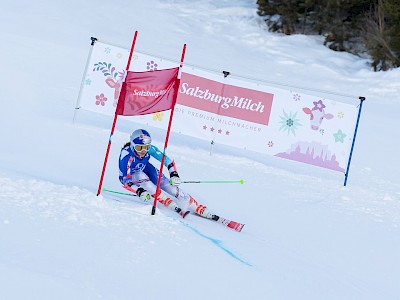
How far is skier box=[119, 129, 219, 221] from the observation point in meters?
6.92

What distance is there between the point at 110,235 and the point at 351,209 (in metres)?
4.39

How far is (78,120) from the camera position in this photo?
11125mm

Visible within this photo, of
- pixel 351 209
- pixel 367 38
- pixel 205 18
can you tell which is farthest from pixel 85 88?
pixel 205 18

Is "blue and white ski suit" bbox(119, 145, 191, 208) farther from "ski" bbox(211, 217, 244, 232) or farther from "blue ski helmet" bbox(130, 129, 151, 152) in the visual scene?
"ski" bbox(211, 217, 244, 232)

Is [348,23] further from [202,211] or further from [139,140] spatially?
[202,211]

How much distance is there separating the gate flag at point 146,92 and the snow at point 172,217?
957 mm

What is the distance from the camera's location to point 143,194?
6.65 meters

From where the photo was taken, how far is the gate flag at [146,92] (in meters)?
6.37

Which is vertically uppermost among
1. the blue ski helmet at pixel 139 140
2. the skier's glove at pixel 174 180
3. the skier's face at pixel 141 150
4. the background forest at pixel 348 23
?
the background forest at pixel 348 23

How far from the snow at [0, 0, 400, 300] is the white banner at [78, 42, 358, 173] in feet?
1.23

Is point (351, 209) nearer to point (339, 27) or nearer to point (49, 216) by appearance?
point (49, 216)

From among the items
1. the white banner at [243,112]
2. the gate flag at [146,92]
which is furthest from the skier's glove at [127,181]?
the white banner at [243,112]

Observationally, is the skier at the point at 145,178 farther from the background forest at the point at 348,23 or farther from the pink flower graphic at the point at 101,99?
the background forest at the point at 348,23

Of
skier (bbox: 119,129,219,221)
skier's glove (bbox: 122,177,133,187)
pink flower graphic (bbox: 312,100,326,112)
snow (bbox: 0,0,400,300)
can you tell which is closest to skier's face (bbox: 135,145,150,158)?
skier (bbox: 119,129,219,221)
